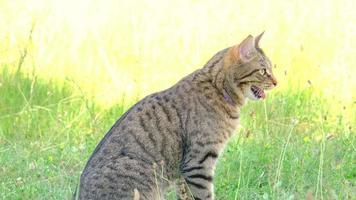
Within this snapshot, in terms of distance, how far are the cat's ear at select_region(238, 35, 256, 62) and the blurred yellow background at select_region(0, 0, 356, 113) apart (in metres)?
2.19

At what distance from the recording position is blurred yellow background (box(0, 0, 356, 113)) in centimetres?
788

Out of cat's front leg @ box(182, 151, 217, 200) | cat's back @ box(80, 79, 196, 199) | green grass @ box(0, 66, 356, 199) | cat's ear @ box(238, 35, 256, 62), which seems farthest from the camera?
green grass @ box(0, 66, 356, 199)

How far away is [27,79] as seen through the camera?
7.62 meters

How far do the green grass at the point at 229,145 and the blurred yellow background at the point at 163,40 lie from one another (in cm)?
30

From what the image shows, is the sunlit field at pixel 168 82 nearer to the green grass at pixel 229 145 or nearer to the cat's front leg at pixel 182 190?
the green grass at pixel 229 145

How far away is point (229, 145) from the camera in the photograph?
6305 millimetres

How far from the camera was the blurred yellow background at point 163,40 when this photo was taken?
788 centimetres

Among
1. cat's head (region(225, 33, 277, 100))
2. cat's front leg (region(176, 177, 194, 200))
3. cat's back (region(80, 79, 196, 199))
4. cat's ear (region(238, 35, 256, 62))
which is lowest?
cat's front leg (region(176, 177, 194, 200))

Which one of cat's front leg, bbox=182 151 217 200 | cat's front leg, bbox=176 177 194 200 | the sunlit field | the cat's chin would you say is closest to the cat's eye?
the cat's chin

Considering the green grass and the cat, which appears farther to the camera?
the green grass

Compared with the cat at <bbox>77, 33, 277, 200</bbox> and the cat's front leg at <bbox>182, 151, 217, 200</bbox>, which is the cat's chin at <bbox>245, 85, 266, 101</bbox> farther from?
the cat's front leg at <bbox>182, 151, 217, 200</bbox>

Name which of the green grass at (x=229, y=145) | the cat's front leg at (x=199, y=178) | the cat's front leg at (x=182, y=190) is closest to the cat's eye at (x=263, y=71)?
the green grass at (x=229, y=145)

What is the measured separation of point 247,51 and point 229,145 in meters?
1.16

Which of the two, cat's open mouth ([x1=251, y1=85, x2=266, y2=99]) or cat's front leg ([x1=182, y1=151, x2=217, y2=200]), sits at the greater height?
cat's open mouth ([x1=251, y1=85, x2=266, y2=99])
